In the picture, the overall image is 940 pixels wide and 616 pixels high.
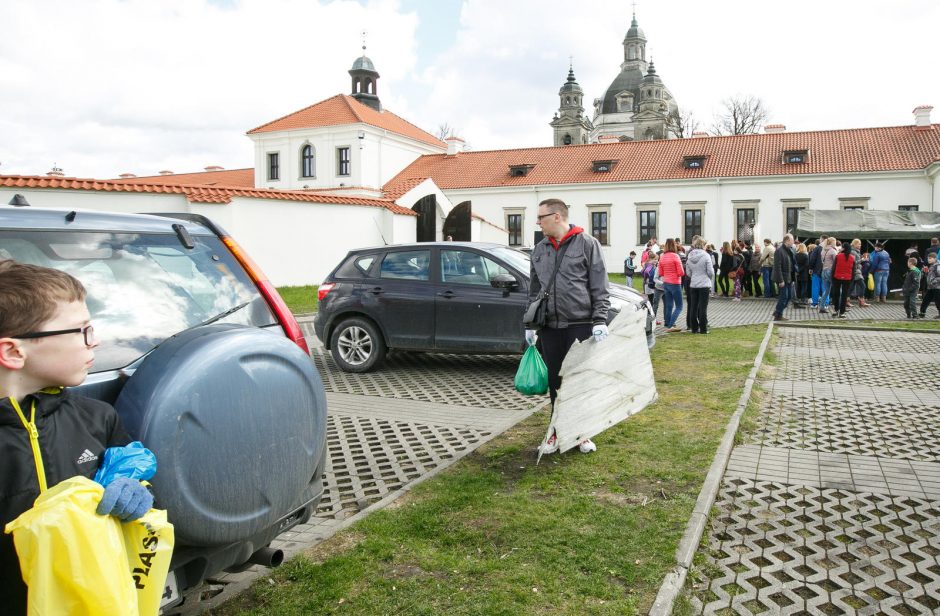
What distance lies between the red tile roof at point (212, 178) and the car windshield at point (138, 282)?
187 feet

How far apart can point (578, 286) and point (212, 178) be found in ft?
201

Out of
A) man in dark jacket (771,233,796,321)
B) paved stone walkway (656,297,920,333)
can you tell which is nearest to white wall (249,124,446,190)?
paved stone walkway (656,297,920,333)

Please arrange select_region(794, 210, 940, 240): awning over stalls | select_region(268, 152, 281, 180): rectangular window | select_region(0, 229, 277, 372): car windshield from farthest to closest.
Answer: select_region(268, 152, 281, 180): rectangular window
select_region(794, 210, 940, 240): awning over stalls
select_region(0, 229, 277, 372): car windshield

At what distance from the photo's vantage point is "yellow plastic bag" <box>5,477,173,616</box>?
5.47 ft

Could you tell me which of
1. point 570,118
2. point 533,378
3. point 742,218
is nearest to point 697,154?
point 742,218

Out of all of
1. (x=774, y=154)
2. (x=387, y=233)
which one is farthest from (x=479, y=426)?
(x=774, y=154)

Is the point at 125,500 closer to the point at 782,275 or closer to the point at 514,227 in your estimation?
the point at 782,275

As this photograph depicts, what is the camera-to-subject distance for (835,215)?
2395 centimetres

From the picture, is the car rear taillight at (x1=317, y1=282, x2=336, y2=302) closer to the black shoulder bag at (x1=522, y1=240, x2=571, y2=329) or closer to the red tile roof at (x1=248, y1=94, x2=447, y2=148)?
the black shoulder bag at (x1=522, y1=240, x2=571, y2=329)

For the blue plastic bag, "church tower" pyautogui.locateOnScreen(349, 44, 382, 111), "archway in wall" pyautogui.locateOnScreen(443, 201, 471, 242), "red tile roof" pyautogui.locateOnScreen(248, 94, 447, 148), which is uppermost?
"church tower" pyautogui.locateOnScreen(349, 44, 382, 111)

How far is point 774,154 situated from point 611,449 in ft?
140

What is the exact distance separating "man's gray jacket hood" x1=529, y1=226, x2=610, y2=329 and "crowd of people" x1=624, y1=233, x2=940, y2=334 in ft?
26.2

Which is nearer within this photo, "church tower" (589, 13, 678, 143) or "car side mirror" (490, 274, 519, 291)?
"car side mirror" (490, 274, 519, 291)

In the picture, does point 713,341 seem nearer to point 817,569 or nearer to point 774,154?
point 817,569
